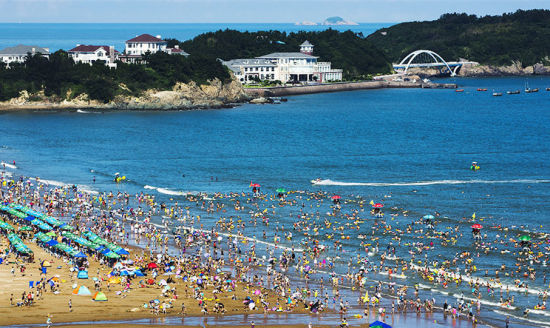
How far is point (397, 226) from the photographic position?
6612cm

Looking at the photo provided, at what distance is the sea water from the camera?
237 feet

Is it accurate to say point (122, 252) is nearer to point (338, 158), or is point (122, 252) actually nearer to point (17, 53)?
point (338, 158)

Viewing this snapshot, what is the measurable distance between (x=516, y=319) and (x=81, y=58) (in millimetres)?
142082

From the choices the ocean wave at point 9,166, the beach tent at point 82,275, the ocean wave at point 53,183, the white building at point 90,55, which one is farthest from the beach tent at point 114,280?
the white building at point 90,55

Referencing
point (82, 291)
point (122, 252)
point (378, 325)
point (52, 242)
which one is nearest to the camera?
point (378, 325)

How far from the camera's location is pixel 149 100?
6063 inches

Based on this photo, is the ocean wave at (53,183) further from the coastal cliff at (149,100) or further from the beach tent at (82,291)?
the coastal cliff at (149,100)

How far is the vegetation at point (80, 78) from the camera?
150750 mm

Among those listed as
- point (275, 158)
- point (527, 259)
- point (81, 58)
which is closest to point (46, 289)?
point (527, 259)

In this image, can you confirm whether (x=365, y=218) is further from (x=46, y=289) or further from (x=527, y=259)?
(x=46, y=289)

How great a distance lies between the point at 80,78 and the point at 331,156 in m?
66.9

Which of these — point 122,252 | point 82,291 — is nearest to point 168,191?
point 122,252

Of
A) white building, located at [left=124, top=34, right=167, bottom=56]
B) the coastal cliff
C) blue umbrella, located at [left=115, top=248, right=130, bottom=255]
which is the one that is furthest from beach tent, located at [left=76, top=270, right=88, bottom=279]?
white building, located at [left=124, top=34, right=167, bottom=56]

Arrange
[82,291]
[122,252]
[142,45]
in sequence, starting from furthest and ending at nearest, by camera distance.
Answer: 1. [142,45]
2. [122,252]
3. [82,291]
